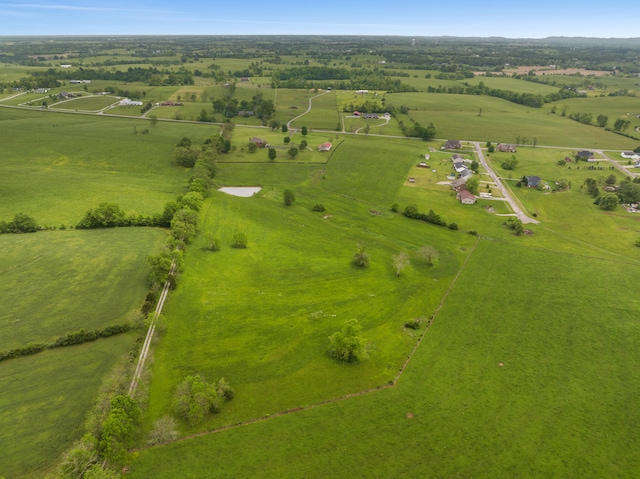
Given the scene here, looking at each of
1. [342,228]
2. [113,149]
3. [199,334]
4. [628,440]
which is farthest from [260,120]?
[628,440]

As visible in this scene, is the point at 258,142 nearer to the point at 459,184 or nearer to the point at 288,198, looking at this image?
the point at 288,198

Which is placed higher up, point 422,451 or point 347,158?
point 347,158

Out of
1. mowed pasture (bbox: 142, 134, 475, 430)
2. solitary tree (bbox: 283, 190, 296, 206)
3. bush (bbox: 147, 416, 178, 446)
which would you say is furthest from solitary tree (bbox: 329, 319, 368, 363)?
solitary tree (bbox: 283, 190, 296, 206)

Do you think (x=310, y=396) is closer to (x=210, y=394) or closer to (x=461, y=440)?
(x=210, y=394)

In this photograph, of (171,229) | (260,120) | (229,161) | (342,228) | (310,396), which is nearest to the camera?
(310,396)

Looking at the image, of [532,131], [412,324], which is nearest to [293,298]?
[412,324]

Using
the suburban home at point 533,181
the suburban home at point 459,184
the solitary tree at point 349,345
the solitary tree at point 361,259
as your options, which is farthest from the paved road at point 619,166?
the solitary tree at point 349,345

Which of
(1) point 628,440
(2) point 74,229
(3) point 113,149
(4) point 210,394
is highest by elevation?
(3) point 113,149

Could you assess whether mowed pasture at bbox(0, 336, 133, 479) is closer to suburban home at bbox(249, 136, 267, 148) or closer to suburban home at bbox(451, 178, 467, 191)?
suburban home at bbox(451, 178, 467, 191)
